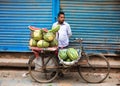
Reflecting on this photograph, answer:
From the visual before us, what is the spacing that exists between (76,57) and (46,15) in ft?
6.57

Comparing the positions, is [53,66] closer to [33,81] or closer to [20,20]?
[33,81]

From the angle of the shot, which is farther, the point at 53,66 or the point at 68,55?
the point at 53,66

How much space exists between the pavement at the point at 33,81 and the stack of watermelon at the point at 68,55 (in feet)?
2.23

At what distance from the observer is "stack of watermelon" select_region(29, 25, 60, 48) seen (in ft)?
26.5

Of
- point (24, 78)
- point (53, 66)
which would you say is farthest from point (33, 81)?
point (53, 66)

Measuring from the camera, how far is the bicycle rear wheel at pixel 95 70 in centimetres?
862

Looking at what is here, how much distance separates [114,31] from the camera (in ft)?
31.0

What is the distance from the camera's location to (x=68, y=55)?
27.0 ft

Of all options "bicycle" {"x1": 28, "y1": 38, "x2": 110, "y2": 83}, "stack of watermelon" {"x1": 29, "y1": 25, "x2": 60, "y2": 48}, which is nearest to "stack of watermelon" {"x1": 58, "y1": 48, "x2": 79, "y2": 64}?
"bicycle" {"x1": 28, "y1": 38, "x2": 110, "y2": 83}

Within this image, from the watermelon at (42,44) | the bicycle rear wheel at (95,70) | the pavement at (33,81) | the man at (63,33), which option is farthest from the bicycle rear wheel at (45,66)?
the bicycle rear wheel at (95,70)

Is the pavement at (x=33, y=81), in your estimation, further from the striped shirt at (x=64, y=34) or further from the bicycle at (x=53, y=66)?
the striped shirt at (x=64, y=34)

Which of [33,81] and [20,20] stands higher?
[20,20]

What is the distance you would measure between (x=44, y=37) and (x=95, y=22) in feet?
6.69

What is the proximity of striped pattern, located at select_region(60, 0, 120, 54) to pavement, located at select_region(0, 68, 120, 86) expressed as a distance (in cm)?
94
